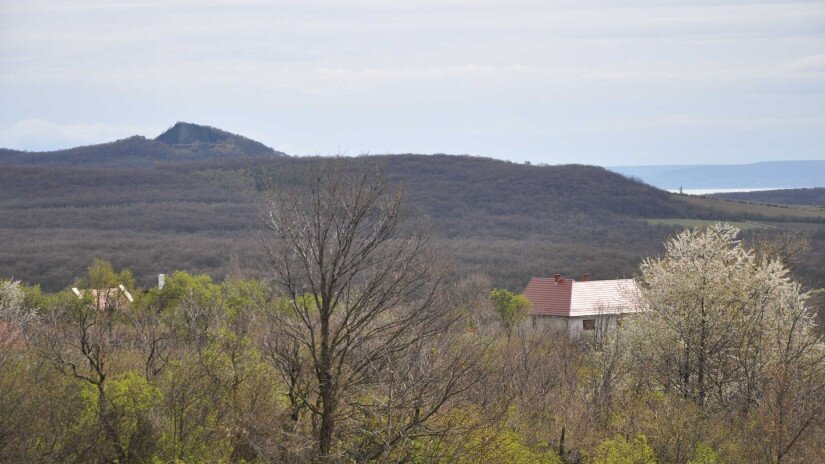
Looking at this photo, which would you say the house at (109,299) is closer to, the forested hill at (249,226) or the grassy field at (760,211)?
the forested hill at (249,226)

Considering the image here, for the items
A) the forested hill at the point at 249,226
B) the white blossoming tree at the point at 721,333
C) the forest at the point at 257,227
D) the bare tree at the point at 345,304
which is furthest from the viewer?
the forested hill at the point at 249,226

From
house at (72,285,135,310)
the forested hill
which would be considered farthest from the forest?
house at (72,285,135,310)

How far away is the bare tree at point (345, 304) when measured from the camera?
2286cm

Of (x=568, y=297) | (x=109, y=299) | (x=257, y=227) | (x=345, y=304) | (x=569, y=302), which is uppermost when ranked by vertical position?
(x=345, y=304)

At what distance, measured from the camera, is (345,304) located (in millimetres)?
24734

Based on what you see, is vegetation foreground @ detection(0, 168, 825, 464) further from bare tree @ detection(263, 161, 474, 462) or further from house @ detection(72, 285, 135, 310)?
house @ detection(72, 285, 135, 310)

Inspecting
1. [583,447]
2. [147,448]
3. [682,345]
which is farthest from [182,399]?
[682,345]

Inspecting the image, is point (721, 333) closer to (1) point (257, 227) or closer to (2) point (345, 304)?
(2) point (345, 304)

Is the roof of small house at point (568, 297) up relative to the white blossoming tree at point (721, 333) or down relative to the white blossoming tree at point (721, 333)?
down

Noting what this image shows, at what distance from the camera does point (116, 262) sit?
431 ft

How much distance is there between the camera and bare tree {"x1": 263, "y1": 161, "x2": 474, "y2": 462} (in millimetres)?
22859

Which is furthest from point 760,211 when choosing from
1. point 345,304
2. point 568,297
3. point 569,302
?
point 345,304

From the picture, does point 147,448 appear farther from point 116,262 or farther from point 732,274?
point 116,262

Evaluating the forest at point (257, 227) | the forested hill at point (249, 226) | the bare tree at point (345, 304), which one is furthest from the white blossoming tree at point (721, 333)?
the forested hill at point (249, 226)
